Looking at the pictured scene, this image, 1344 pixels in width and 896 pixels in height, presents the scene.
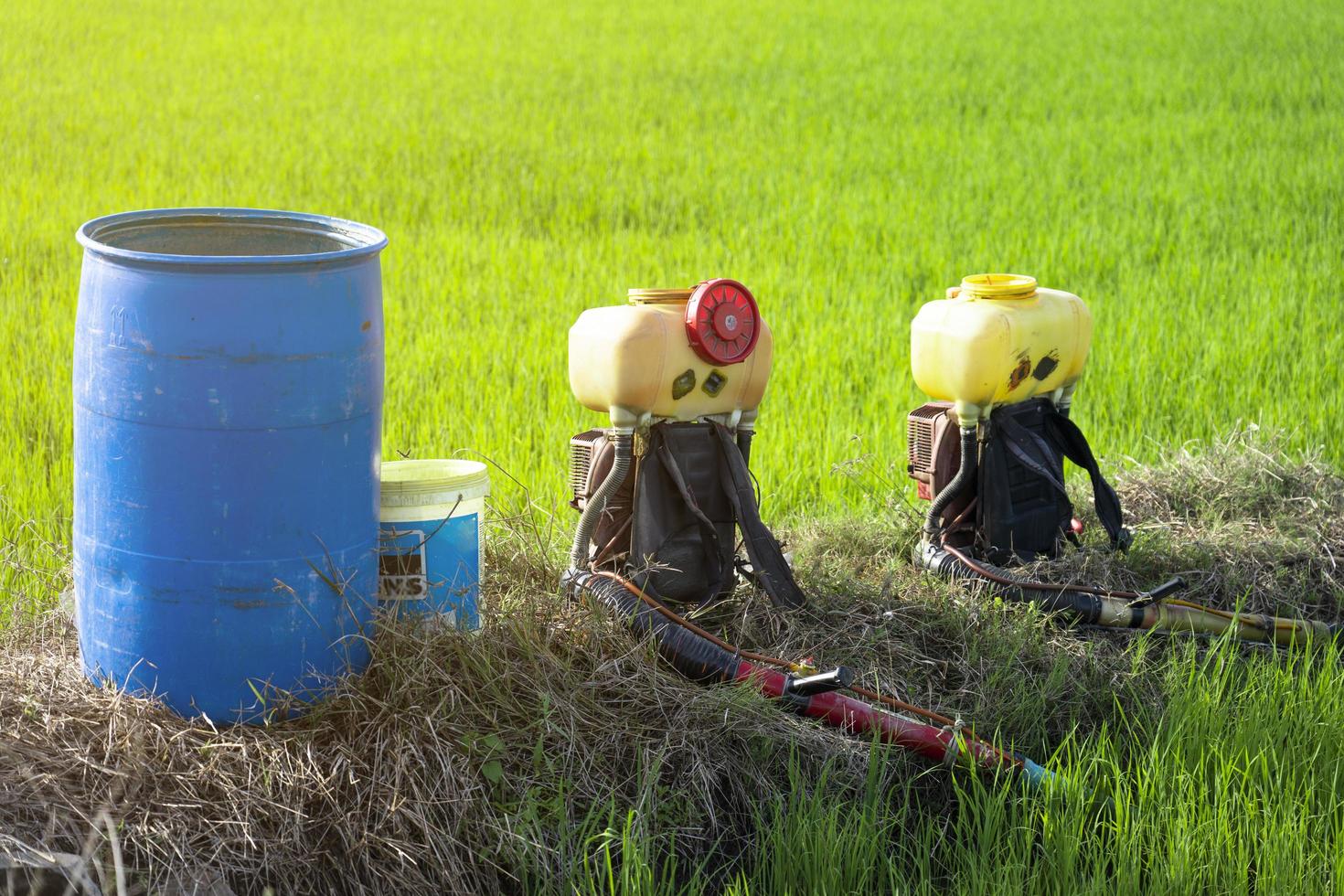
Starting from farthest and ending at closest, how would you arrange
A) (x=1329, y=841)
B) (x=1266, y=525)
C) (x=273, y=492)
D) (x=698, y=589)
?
(x=1266, y=525), (x=698, y=589), (x=1329, y=841), (x=273, y=492)

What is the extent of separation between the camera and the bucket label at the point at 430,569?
2393mm

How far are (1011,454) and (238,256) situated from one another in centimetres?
184

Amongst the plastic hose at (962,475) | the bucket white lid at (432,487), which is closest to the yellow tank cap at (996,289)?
the plastic hose at (962,475)

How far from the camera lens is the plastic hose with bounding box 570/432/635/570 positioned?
105 inches

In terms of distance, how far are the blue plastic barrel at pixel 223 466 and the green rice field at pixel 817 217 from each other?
2.07 feet

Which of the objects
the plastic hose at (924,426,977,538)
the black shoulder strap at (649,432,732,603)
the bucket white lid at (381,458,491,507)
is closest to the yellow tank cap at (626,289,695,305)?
the black shoulder strap at (649,432,732,603)

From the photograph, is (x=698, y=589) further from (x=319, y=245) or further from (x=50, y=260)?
(x=50, y=260)

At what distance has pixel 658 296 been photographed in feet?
8.87

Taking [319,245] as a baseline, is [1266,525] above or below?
below

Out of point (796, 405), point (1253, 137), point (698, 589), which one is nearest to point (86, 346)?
point (698, 589)

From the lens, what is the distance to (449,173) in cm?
850

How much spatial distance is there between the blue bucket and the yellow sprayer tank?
1.16 ft

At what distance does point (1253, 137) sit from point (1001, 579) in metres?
7.93

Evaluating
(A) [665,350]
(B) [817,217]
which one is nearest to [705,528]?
(A) [665,350]
